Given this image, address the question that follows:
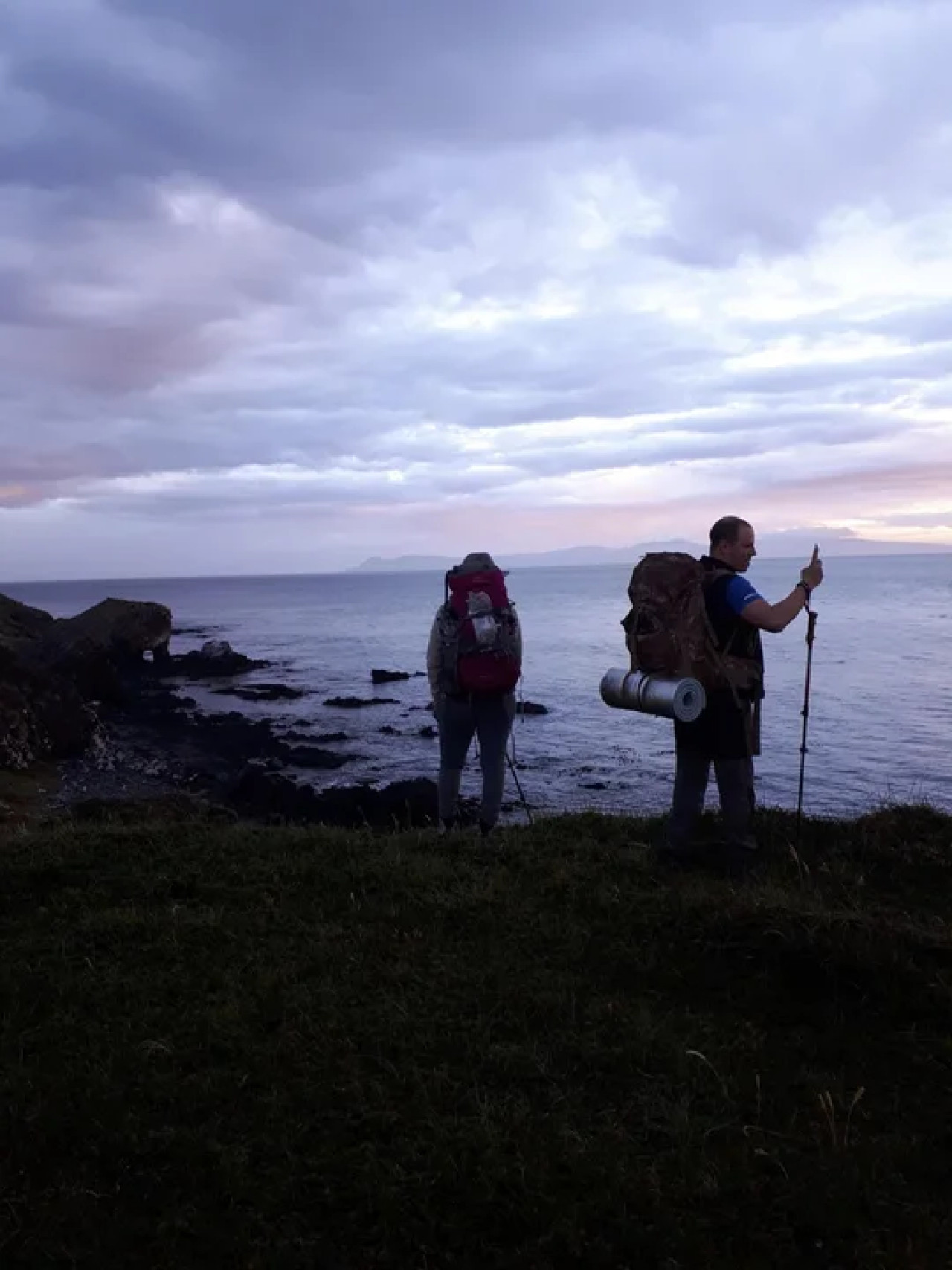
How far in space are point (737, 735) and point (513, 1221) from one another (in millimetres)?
3943

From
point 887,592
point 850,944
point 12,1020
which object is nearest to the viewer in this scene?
point 12,1020

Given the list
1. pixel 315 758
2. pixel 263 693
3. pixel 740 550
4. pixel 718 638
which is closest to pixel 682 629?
pixel 718 638

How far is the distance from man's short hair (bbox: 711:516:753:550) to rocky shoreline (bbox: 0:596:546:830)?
422 cm

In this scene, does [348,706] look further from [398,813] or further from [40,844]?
[40,844]

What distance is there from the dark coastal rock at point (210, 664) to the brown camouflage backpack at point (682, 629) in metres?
40.3

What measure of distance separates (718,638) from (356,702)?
29611 mm

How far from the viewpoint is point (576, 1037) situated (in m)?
4.27

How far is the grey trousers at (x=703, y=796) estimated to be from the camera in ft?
21.4

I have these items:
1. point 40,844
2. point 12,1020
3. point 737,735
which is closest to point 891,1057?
point 737,735

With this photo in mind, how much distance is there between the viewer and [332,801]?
17.1 meters

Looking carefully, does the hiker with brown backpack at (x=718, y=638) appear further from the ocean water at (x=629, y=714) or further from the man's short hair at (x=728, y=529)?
the ocean water at (x=629, y=714)

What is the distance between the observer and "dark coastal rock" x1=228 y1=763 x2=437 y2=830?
15.8 metres

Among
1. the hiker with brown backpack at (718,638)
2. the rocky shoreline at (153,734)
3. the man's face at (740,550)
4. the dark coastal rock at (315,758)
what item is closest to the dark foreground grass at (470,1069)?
the hiker with brown backpack at (718,638)

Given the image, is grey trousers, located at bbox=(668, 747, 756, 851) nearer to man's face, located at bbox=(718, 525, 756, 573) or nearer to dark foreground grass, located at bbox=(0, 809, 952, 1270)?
dark foreground grass, located at bbox=(0, 809, 952, 1270)
